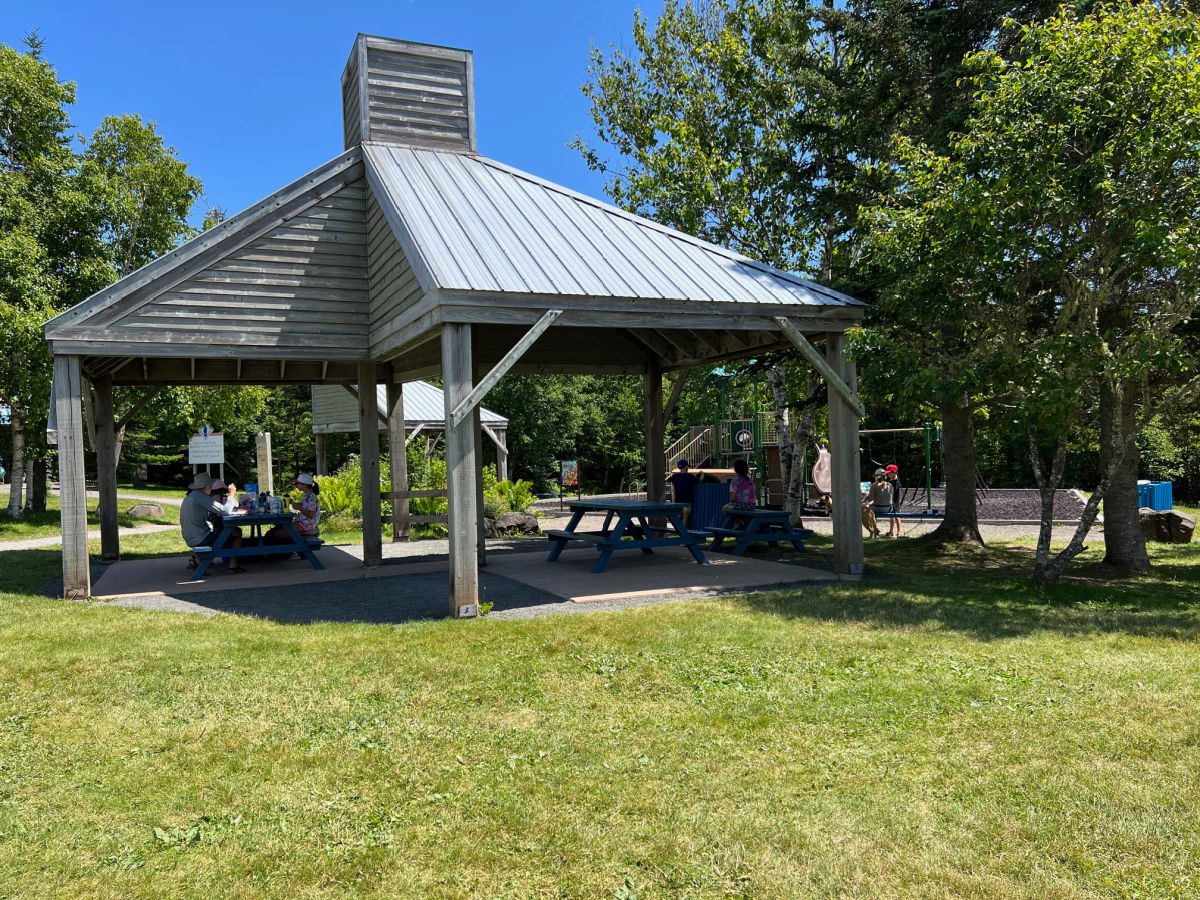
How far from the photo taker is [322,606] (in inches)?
329

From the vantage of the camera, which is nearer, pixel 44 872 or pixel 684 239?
pixel 44 872

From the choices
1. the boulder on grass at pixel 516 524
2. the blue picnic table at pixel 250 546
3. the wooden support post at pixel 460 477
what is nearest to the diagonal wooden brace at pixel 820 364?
the wooden support post at pixel 460 477

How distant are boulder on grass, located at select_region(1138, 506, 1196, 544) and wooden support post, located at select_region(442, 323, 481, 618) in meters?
11.9

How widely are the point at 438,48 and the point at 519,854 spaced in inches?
442

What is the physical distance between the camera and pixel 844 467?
924cm

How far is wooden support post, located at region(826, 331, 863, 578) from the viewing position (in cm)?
926

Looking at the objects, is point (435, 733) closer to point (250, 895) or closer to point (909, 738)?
point (250, 895)

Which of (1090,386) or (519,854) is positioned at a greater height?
(1090,386)

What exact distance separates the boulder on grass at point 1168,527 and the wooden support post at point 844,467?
7501 millimetres

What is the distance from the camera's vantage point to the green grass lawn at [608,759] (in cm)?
312

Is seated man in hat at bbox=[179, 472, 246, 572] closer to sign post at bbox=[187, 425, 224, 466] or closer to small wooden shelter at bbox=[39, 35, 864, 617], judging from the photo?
small wooden shelter at bbox=[39, 35, 864, 617]

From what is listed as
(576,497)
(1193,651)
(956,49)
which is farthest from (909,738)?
(576,497)

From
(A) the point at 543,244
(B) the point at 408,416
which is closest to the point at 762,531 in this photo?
(A) the point at 543,244

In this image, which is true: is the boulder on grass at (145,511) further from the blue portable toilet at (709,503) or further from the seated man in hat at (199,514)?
the blue portable toilet at (709,503)
